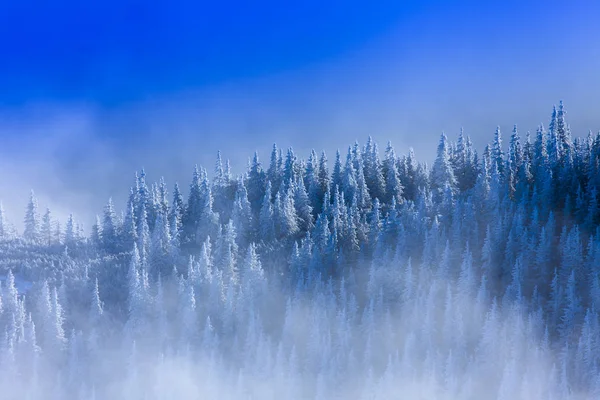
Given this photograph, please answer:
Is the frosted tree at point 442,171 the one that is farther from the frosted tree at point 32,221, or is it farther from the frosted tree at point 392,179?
the frosted tree at point 32,221

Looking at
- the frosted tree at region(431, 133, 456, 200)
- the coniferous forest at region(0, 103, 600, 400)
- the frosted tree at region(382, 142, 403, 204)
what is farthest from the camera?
the frosted tree at region(382, 142, 403, 204)

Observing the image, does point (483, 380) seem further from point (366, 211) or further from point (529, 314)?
point (366, 211)

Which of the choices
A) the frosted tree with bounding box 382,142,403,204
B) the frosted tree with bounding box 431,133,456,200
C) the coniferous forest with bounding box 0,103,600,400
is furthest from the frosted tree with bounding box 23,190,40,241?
the frosted tree with bounding box 431,133,456,200

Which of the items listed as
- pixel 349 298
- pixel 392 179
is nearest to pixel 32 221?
pixel 392 179

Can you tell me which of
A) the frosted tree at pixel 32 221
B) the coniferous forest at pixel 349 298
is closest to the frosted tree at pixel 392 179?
the coniferous forest at pixel 349 298

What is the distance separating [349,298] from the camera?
4040 inches

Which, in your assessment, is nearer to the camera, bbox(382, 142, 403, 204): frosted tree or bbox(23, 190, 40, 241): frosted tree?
bbox(382, 142, 403, 204): frosted tree

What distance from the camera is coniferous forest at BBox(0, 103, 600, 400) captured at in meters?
87.5

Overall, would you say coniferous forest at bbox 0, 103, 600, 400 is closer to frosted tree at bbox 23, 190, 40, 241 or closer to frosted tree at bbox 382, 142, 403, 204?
frosted tree at bbox 382, 142, 403, 204

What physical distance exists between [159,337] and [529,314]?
179 ft

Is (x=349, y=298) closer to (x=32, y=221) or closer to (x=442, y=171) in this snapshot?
(x=442, y=171)

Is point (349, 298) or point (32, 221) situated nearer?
point (349, 298)

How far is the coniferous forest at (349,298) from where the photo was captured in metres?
87.5

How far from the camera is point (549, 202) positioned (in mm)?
110750
